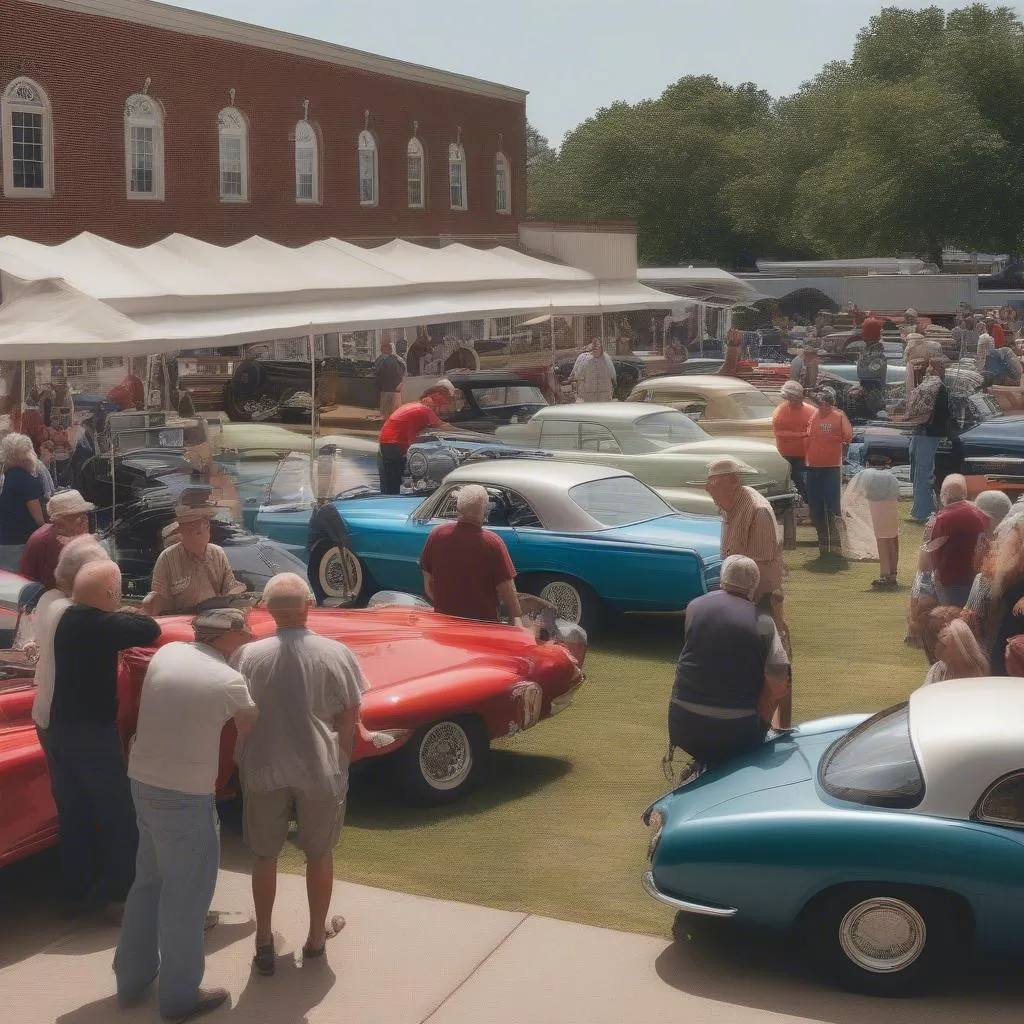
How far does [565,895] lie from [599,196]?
8317cm

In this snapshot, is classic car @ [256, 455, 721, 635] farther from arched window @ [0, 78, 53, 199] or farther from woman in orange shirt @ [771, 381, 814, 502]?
arched window @ [0, 78, 53, 199]

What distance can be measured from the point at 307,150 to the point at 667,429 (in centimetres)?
2184

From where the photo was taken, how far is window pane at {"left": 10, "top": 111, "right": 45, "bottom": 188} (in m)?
28.1

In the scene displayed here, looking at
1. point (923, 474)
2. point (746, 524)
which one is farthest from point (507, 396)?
point (746, 524)

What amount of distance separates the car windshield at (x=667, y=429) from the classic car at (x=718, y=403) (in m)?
2.22

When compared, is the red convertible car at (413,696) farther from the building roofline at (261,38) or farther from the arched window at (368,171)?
the arched window at (368,171)

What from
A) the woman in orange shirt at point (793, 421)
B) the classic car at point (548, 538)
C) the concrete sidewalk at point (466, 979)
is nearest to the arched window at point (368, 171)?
the woman in orange shirt at point (793, 421)

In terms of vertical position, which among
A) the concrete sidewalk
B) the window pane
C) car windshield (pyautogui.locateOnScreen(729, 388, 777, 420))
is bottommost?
the concrete sidewalk

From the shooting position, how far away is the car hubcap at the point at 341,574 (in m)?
12.9

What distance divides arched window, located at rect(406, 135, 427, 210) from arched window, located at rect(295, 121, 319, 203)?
4415 millimetres

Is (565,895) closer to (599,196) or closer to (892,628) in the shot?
(892,628)

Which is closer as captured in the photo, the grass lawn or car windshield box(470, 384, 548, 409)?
the grass lawn

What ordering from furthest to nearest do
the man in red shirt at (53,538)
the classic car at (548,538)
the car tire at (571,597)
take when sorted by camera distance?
1. the car tire at (571,597)
2. the classic car at (548,538)
3. the man in red shirt at (53,538)

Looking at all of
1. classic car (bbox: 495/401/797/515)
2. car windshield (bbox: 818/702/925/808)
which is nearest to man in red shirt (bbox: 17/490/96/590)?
car windshield (bbox: 818/702/925/808)
